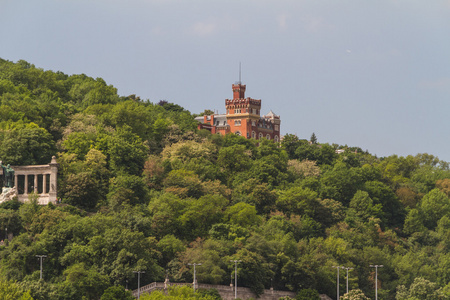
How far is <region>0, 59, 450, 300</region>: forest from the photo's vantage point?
363ft

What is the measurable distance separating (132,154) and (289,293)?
2977cm

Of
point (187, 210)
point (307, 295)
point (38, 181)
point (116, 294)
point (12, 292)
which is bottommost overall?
point (307, 295)

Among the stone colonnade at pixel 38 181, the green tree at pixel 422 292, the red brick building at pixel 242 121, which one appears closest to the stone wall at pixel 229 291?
the green tree at pixel 422 292

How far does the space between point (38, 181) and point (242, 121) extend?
2588 inches

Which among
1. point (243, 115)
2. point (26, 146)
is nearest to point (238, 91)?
point (243, 115)

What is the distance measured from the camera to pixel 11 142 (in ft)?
420

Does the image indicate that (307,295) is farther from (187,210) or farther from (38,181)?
(38,181)

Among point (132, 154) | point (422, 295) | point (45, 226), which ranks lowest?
point (422, 295)

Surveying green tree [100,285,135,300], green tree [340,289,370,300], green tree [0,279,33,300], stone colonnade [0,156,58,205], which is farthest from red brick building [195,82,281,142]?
green tree [0,279,33,300]

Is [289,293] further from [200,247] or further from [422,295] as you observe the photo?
[422,295]

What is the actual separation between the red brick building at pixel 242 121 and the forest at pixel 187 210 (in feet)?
30.6

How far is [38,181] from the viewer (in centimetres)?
12812

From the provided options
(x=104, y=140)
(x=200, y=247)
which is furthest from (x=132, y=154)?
(x=200, y=247)

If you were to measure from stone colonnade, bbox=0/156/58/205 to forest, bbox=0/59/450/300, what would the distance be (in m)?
1.77
